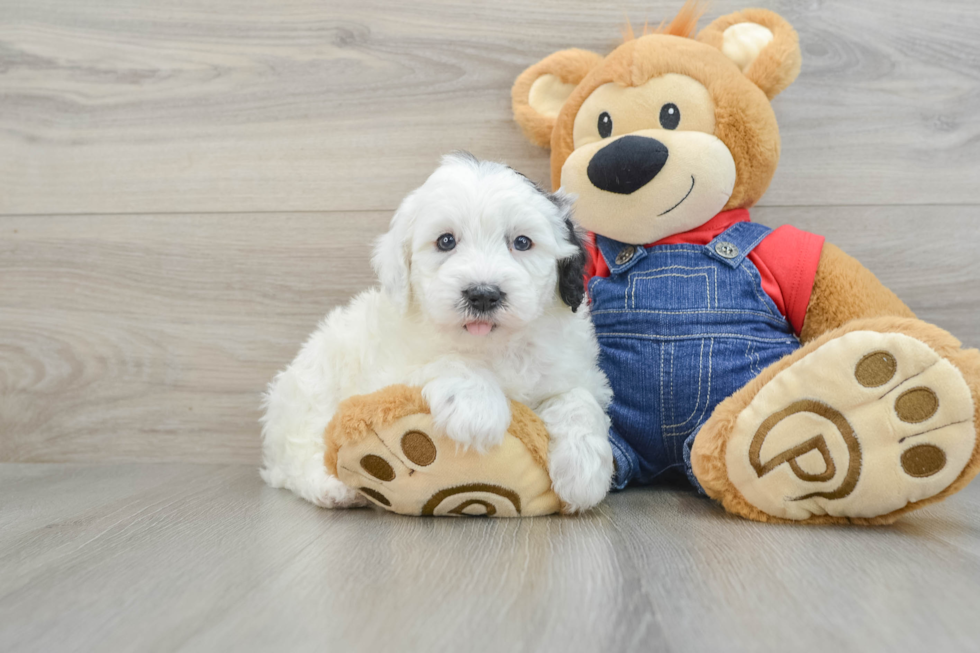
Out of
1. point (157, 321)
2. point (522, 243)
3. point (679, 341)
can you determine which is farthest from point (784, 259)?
point (157, 321)

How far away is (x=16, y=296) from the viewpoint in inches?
70.5

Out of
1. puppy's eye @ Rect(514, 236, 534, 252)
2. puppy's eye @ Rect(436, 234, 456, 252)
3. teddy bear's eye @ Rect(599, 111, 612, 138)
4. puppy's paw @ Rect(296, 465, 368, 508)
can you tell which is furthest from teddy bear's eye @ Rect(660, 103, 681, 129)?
puppy's paw @ Rect(296, 465, 368, 508)

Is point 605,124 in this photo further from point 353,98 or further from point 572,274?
point 353,98

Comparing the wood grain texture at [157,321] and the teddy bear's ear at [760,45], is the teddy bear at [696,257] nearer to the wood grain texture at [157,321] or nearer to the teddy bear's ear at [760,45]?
the teddy bear's ear at [760,45]

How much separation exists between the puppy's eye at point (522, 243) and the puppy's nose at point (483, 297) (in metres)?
0.14

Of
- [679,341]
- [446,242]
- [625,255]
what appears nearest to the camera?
[446,242]

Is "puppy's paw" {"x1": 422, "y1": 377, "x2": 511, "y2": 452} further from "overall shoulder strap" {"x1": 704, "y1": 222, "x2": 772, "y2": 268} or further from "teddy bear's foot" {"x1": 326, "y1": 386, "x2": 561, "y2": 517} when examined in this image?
"overall shoulder strap" {"x1": 704, "y1": 222, "x2": 772, "y2": 268}

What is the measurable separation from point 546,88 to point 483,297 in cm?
72

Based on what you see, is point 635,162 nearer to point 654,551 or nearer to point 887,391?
point 887,391

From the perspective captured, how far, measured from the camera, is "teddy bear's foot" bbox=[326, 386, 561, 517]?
1.05m

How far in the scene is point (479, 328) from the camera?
108 centimetres

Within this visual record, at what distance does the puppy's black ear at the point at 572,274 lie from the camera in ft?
3.94

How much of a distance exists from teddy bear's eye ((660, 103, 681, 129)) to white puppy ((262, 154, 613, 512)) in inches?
10.9

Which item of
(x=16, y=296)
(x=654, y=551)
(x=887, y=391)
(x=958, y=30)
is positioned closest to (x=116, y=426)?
(x=16, y=296)
